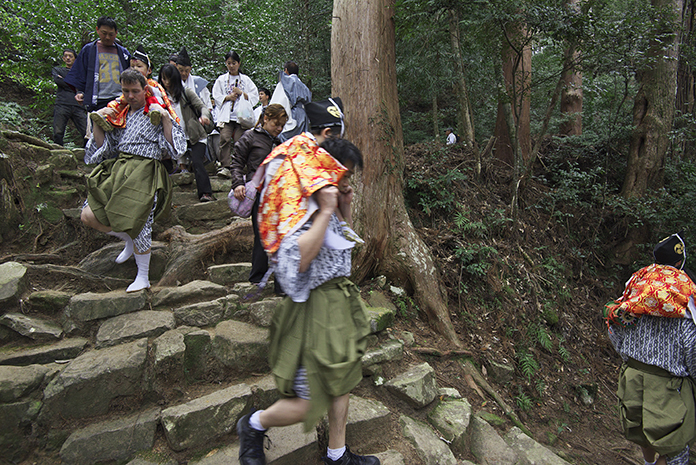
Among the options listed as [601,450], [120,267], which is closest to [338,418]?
[120,267]

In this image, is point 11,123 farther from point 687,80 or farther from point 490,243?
point 687,80

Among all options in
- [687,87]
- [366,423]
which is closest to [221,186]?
[366,423]

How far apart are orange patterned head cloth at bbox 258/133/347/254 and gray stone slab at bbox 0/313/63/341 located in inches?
89.1

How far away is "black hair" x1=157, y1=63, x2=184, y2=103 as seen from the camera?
4.83 metres

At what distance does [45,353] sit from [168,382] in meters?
0.93

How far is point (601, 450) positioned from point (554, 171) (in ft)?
17.8

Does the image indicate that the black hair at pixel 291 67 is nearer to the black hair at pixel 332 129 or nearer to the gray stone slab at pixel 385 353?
the black hair at pixel 332 129

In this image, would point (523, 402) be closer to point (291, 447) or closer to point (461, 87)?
point (291, 447)

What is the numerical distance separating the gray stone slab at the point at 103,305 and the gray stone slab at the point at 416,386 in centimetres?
230

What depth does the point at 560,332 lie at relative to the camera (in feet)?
18.3

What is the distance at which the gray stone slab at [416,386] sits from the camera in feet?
10.6

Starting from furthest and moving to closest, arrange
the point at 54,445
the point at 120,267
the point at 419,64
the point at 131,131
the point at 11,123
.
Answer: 1. the point at 419,64
2. the point at 11,123
3. the point at 120,267
4. the point at 131,131
5. the point at 54,445

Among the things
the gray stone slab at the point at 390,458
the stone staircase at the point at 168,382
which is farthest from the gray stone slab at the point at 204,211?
the gray stone slab at the point at 390,458

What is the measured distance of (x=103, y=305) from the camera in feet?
10.4
